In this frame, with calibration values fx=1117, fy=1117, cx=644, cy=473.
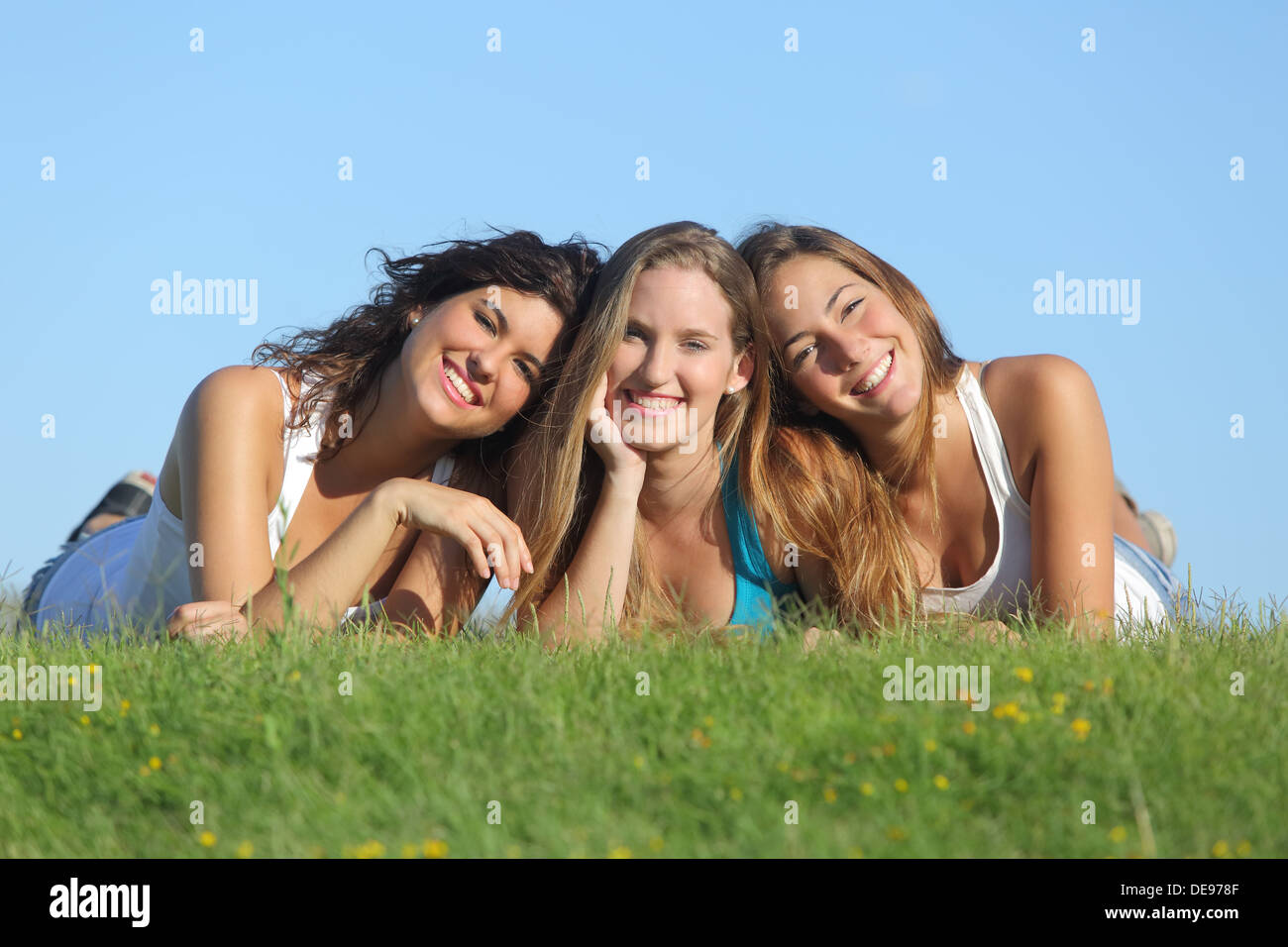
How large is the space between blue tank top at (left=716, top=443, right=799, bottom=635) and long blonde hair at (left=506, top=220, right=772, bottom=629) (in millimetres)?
104

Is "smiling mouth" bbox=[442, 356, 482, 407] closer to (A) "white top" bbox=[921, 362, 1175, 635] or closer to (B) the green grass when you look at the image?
(B) the green grass

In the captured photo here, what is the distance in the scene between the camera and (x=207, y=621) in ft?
14.8

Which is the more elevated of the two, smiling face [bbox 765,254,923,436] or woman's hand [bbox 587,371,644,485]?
smiling face [bbox 765,254,923,436]

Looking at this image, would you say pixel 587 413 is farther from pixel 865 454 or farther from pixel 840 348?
pixel 865 454

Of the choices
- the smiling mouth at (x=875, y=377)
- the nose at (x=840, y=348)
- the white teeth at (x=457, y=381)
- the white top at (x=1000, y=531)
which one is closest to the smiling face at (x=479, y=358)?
the white teeth at (x=457, y=381)

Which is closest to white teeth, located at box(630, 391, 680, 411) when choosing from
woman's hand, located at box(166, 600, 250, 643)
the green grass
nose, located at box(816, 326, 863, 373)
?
nose, located at box(816, 326, 863, 373)

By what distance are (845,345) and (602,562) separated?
151 cm

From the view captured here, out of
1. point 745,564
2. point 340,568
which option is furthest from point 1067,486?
point 340,568

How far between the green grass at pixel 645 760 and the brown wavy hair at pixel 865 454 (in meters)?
1.47

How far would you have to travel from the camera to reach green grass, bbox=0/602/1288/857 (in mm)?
2607

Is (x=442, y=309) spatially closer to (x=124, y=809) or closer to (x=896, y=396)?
(x=896, y=396)
